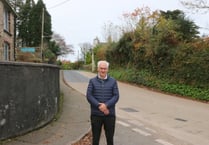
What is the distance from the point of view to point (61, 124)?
10789mm

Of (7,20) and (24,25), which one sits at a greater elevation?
(24,25)

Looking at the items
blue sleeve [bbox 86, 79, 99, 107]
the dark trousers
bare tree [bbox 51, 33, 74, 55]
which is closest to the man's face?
blue sleeve [bbox 86, 79, 99, 107]

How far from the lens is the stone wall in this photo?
25.7 ft

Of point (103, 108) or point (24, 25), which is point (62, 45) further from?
point (103, 108)

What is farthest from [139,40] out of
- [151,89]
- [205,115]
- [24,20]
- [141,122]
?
[24,20]

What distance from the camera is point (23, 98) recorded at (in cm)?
865

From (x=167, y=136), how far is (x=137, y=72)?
21372mm

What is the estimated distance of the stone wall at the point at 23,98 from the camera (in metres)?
7.84

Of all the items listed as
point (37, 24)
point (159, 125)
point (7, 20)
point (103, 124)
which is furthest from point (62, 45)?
point (103, 124)

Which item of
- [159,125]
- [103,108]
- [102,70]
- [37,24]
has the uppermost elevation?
[37,24]

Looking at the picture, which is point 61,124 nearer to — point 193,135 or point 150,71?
point 193,135

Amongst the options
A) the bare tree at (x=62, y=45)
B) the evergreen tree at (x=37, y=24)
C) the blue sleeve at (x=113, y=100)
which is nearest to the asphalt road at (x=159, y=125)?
the blue sleeve at (x=113, y=100)

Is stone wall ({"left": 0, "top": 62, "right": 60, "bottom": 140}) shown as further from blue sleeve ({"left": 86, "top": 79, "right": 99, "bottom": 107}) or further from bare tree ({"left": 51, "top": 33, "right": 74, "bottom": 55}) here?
bare tree ({"left": 51, "top": 33, "right": 74, "bottom": 55})

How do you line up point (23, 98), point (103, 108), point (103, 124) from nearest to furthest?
point (103, 108) → point (103, 124) → point (23, 98)
